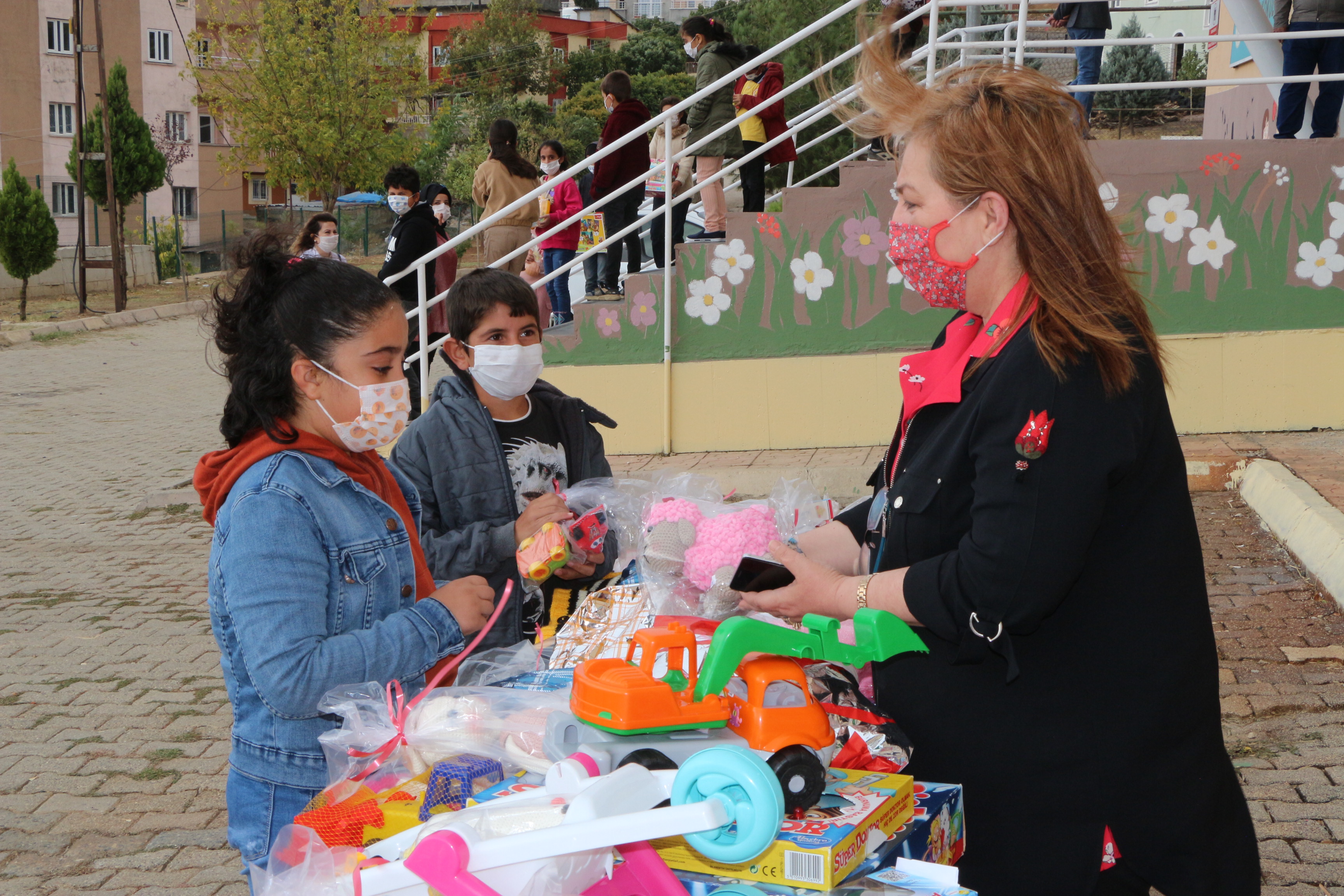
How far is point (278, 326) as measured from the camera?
2.11 metres

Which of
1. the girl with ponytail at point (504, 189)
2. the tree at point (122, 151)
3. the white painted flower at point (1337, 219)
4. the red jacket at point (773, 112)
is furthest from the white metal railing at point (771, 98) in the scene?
the tree at point (122, 151)

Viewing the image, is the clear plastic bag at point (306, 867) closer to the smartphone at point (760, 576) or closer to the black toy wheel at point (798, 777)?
the black toy wheel at point (798, 777)

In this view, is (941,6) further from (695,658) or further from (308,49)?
(308,49)

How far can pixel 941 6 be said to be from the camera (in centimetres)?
792

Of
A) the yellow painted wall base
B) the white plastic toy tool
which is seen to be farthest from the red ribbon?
the yellow painted wall base

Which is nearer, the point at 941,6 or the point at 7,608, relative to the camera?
the point at 7,608

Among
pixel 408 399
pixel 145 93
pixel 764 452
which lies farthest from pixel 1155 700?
pixel 145 93

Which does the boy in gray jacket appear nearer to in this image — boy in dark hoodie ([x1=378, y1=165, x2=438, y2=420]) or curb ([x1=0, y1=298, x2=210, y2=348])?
boy in dark hoodie ([x1=378, y1=165, x2=438, y2=420])

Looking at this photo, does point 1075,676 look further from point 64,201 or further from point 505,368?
point 64,201

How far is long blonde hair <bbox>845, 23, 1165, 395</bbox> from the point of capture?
5.77ft

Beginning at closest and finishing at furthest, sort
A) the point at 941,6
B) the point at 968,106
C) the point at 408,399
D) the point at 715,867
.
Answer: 1. the point at 715,867
2. the point at 968,106
3. the point at 408,399
4. the point at 941,6

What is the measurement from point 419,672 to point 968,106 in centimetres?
138

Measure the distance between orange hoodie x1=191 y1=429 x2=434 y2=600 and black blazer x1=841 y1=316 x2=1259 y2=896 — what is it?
40.1 inches

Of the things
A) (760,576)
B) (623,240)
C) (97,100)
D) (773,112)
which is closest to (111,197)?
(97,100)
